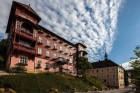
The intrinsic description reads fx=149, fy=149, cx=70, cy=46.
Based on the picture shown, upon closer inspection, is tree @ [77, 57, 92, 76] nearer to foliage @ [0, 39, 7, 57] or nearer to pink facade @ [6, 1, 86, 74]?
pink facade @ [6, 1, 86, 74]

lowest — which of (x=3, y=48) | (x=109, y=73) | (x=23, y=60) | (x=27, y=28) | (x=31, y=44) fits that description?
(x=109, y=73)

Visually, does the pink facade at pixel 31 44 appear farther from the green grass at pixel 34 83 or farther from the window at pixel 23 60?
the green grass at pixel 34 83

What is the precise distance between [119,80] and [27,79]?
5314 centimetres

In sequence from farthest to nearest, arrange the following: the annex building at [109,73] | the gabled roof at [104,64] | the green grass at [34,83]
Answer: the gabled roof at [104,64] < the annex building at [109,73] < the green grass at [34,83]

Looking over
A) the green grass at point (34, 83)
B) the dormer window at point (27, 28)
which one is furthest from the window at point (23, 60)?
the dormer window at point (27, 28)

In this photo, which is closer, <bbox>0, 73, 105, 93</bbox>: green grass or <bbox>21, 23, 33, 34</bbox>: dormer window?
<bbox>0, 73, 105, 93</bbox>: green grass

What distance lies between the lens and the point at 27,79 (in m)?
26.8

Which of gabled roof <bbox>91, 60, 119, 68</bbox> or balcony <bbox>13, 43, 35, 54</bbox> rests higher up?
balcony <bbox>13, 43, 35, 54</bbox>

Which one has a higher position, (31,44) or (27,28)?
(27,28)

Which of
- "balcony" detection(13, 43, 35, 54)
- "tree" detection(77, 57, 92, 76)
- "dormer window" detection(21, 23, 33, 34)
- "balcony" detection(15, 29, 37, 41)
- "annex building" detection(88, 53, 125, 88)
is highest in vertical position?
"dormer window" detection(21, 23, 33, 34)

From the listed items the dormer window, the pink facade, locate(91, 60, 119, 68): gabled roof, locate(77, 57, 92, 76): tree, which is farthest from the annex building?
the dormer window

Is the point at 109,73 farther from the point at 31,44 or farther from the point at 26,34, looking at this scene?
the point at 26,34

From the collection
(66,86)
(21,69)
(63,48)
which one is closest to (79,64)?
(63,48)

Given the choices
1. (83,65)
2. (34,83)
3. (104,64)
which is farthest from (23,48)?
(104,64)
